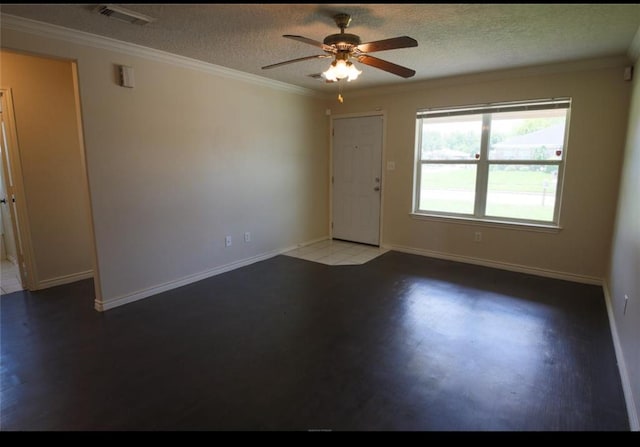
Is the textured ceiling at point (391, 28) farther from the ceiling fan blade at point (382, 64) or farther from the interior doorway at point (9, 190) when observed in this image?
the interior doorway at point (9, 190)

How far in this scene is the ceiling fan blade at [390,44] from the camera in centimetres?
229

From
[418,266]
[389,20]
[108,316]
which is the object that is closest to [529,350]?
[418,266]

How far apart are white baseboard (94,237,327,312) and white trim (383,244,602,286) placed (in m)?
1.95

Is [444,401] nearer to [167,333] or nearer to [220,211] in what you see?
[167,333]

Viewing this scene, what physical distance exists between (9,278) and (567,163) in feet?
21.7

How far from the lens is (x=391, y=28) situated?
9.00ft

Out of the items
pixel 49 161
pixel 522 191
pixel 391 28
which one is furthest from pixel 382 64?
pixel 49 161

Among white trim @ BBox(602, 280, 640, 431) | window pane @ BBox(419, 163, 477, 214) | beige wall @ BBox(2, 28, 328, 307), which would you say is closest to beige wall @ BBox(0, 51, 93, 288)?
beige wall @ BBox(2, 28, 328, 307)

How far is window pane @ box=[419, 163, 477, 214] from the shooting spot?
472 cm

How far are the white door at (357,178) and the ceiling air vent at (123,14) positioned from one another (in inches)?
136

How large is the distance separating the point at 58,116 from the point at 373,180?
Answer: 4102 mm

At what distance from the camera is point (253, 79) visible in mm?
4438

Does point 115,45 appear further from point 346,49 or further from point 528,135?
point 528,135

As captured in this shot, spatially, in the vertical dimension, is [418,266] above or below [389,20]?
below
